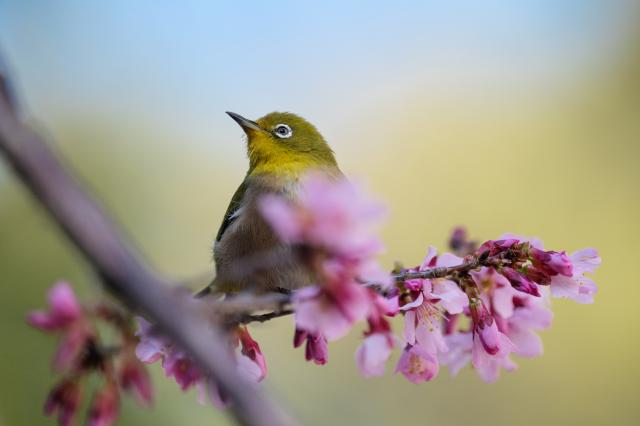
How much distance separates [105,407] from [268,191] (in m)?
2.04

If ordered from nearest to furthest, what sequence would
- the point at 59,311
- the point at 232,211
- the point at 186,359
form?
the point at 59,311, the point at 186,359, the point at 232,211

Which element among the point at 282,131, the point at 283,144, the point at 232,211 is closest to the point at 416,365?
the point at 232,211

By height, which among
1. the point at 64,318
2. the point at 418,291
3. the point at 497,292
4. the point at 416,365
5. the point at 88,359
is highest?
the point at 64,318

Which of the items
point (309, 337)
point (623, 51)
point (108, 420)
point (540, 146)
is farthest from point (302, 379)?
point (623, 51)

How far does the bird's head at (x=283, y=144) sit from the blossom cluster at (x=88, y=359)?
2307 millimetres

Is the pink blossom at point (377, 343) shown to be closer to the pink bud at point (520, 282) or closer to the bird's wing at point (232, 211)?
the pink bud at point (520, 282)

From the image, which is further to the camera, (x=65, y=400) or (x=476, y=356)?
(x=476, y=356)

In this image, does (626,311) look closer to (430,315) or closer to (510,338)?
(510,338)

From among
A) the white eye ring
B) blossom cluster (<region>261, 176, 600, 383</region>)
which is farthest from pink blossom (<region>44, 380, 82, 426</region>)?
the white eye ring

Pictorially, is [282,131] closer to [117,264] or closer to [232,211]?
[232,211]

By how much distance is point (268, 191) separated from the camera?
3283 millimetres

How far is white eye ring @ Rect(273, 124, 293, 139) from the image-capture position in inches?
155

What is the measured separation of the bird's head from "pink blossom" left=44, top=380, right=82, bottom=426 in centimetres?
234

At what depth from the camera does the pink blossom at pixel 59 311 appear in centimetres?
117
